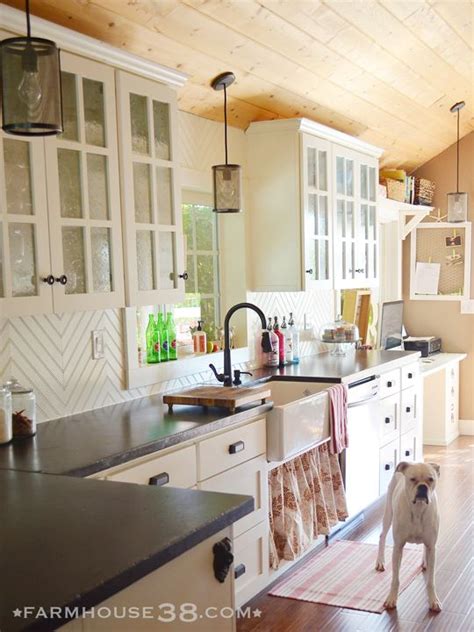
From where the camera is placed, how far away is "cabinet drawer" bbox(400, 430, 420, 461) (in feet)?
15.5

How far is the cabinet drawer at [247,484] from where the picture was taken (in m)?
2.84

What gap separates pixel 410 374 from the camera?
15.9ft

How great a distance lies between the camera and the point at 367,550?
371 centimetres

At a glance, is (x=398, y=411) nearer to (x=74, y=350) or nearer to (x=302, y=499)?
(x=302, y=499)

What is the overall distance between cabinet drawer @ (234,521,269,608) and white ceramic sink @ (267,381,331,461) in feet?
1.11

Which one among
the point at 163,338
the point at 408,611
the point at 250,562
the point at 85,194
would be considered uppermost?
the point at 85,194

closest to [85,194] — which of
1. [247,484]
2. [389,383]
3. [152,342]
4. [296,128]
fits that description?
[152,342]

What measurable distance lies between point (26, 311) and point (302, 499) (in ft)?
5.96

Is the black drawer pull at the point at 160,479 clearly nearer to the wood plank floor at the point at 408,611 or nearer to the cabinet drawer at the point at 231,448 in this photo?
the cabinet drawer at the point at 231,448

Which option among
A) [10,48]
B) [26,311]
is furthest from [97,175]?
[10,48]

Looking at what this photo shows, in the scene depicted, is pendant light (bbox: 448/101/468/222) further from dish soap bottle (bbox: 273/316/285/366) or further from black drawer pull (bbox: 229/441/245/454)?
black drawer pull (bbox: 229/441/245/454)

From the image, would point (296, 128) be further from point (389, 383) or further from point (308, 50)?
point (389, 383)

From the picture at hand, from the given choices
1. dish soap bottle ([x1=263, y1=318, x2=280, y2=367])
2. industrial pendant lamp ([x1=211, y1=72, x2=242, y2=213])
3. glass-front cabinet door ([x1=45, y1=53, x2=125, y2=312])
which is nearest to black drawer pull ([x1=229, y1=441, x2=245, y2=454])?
glass-front cabinet door ([x1=45, y1=53, x2=125, y2=312])

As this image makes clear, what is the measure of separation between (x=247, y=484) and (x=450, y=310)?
13.3 ft
